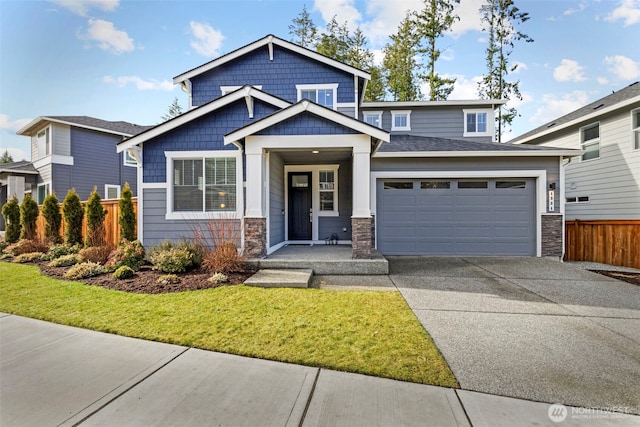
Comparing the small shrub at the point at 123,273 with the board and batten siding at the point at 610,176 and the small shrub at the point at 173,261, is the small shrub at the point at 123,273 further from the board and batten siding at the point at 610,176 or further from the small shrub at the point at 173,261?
the board and batten siding at the point at 610,176

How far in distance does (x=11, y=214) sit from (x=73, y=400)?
46.3ft

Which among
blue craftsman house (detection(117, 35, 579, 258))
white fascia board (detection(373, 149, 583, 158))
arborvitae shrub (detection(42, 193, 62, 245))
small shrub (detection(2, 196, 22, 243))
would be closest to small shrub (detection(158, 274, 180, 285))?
blue craftsman house (detection(117, 35, 579, 258))

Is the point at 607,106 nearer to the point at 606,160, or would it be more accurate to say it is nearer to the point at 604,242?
the point at 606,160

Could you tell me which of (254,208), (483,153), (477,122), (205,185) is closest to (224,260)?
(254,208)

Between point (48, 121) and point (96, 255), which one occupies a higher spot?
point (48, 121)

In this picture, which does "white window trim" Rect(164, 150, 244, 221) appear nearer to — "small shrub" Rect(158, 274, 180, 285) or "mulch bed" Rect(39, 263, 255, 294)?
"mulch bed" Rect(39, 263, 255, 294)

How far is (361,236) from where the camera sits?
7.27 meters

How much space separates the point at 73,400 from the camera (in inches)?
99.6

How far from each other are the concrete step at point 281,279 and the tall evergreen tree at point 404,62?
737 inches

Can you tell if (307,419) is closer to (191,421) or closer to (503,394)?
(191,421)

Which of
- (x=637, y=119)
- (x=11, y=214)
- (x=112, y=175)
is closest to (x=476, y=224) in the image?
(x=637, y=119)

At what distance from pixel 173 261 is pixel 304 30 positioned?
20.4m

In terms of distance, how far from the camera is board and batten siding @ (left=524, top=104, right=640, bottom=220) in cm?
1061

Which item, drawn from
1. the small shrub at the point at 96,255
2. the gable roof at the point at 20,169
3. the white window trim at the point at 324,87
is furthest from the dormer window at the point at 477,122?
the gable roof at the point at 20,169
